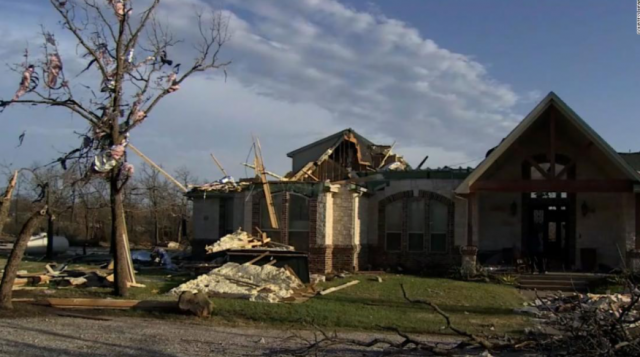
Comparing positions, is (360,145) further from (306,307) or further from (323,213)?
(306,307)

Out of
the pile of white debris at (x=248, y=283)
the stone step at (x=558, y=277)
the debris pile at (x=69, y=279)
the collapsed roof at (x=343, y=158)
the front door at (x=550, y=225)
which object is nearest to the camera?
the pile of white debris at (x=248, y=283)

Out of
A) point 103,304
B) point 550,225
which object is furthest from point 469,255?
point 103,304

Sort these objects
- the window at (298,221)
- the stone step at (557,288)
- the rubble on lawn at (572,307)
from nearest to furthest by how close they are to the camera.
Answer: the rubble on lawn at (572,307) → the stone step at (557,288) → the window at (298,221)

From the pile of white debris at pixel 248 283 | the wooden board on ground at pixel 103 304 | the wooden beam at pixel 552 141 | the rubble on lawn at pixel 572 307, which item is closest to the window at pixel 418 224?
the wooden beam at pixel 552 141

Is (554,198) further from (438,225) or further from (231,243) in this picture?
(231,243)

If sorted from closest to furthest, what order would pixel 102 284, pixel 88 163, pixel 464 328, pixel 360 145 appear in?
pixel 464 328
pixel 88 163
pixel 102 284
pixel 360 145

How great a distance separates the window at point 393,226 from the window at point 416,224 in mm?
365

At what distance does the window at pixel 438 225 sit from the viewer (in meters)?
25.2

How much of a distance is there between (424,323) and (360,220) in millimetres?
11675

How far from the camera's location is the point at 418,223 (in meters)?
25.5

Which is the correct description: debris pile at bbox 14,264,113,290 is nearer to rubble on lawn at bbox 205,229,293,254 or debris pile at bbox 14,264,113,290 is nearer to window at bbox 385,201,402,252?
rubble on lawn at bbox 205,229,293,254

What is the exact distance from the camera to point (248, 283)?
58.2 feet

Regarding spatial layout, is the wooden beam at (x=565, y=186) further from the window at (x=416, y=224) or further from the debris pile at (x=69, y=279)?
the debris pile at (x=69, y=279)

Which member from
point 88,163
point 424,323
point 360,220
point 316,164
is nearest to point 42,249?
point 316,164
